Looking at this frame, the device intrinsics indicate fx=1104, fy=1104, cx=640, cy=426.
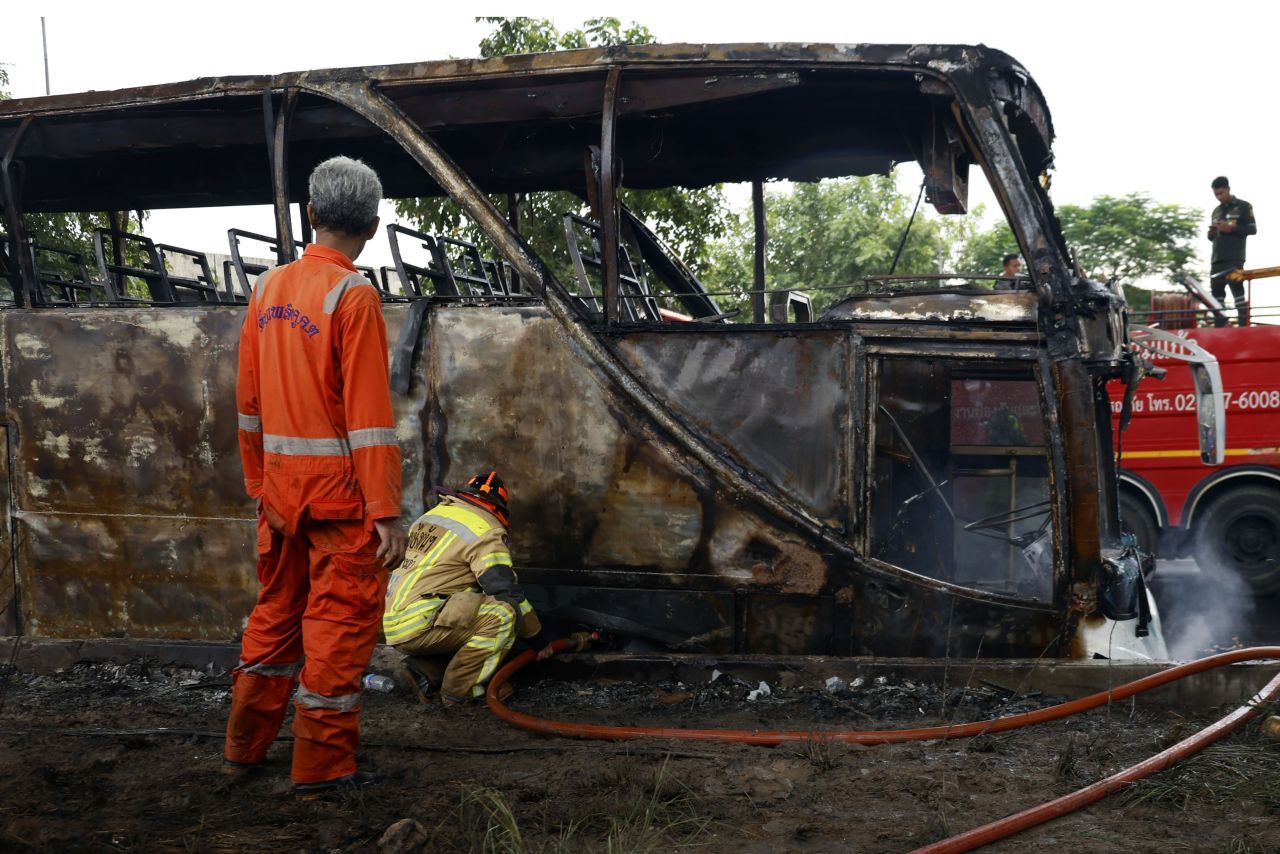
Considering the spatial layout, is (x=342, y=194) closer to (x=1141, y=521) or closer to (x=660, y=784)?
(x=660, y=784)

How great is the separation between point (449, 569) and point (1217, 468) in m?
7.35


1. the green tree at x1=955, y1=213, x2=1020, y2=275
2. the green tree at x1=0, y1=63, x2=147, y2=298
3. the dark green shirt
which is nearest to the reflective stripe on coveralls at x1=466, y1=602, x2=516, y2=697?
the green tree at x1=0, y1=63, x2=147, y2=298

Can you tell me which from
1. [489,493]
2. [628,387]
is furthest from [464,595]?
[628,387]

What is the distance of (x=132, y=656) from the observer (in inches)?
200

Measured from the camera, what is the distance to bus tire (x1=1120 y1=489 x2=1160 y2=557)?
9.55 m

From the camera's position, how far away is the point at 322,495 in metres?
3.30

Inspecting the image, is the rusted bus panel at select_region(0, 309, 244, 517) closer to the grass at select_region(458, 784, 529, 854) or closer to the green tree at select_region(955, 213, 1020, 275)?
the grass at select_region(458, 784, 529, 854)

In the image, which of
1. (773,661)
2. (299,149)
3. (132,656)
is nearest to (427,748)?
(773,661)

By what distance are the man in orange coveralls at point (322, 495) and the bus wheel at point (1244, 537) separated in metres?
8.18

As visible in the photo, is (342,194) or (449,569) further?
(449,569)

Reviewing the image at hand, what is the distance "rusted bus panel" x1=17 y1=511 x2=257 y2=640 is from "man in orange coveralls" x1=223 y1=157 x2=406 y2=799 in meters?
1.57

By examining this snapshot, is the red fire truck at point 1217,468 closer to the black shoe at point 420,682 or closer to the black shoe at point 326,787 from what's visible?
the black shoe at point 420,682

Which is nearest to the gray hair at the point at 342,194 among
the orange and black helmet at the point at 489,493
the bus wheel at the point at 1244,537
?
the orange and black helmet at the point at 489,493

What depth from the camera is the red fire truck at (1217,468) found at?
9180mm
